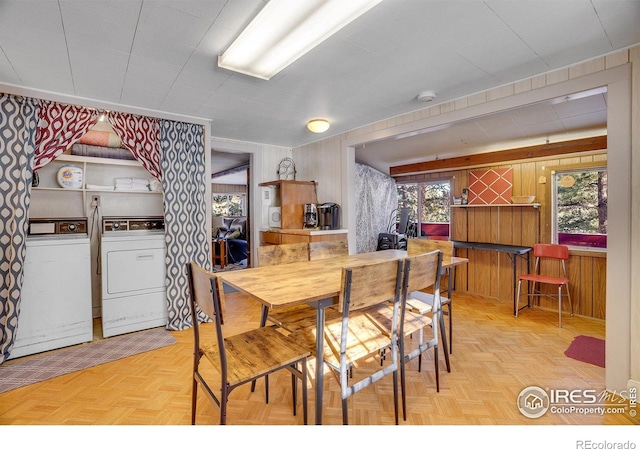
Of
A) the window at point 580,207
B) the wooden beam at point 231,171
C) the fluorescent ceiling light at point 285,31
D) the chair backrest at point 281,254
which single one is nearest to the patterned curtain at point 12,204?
the fluorescent ceiling light at point 285,31

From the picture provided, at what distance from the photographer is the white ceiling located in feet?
5.40

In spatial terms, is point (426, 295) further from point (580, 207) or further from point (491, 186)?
point (580, 207)

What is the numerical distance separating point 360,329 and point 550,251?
11.0 feet

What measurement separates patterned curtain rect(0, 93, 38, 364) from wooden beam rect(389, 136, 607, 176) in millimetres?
5225

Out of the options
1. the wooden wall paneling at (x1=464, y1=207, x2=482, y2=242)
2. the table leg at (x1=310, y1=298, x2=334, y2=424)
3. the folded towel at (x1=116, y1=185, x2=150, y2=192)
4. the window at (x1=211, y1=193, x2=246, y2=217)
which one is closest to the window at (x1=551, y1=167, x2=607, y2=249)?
the wooden wall paneling at (x1=464, y1=207, x2=482, y2=242)

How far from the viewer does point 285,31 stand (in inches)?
69.0

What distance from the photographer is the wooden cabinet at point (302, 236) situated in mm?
3893

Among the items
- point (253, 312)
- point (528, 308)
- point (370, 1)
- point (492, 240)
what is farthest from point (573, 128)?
point (253, 312)

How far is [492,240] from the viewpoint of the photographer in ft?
15.1

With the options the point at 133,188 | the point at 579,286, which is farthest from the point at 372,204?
the point at 133,188

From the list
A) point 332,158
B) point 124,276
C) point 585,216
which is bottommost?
point 124,276
